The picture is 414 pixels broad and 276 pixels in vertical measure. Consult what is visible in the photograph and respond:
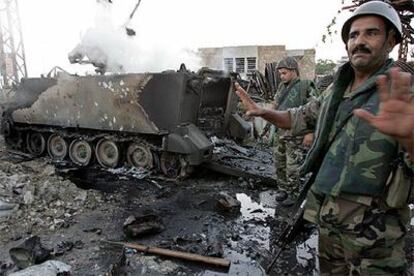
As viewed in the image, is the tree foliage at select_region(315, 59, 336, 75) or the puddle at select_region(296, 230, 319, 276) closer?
the puddle at select_region(296, 230, 319, 276)

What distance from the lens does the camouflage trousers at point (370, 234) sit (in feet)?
6.11

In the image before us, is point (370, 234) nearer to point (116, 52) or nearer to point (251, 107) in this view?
point (251, 107)

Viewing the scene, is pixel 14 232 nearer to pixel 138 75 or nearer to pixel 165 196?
pixel 165 196

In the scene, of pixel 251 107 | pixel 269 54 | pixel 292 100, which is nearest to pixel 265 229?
pixel 292 100

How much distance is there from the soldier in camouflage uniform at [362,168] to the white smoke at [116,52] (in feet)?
23.3

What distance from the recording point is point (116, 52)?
866cm

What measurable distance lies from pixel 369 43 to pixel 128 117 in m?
5.34

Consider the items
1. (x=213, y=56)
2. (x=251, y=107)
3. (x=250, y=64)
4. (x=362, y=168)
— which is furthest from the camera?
(x=213, y=56)

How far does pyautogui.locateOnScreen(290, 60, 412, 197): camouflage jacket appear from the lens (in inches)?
70.5

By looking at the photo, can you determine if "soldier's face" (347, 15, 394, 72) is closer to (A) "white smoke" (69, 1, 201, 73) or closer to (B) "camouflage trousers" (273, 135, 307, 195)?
(B) "camouflage trousers" (273, 135, 307, 195)

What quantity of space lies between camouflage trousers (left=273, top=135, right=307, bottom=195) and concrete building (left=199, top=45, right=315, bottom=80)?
12.8 meters

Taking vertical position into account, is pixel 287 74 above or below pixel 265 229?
above

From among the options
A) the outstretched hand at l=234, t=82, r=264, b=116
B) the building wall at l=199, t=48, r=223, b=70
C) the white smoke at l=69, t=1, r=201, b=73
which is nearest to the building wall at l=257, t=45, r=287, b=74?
the building wall at l=199, t=48, r=223, b=70

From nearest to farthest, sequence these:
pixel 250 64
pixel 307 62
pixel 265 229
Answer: pixel 265 229 → pixel 307 62 → pixel 250 64
